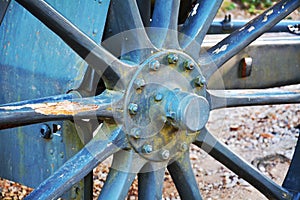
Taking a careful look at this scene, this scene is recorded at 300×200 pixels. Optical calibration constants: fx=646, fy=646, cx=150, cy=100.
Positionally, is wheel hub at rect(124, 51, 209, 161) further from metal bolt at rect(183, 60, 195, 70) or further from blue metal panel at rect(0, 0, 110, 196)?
blue metal panel at rect(0, 0, 110, 196)

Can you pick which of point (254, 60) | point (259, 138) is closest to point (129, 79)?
point (254, 60)

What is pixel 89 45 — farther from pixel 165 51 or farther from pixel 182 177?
pixel 182 177

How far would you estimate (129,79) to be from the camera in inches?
74.1

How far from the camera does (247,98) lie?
2295 millimetres

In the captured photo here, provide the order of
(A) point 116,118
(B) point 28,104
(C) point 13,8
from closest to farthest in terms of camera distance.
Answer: (B) point 28,104, (A) point 116,118, (C) point 13,8

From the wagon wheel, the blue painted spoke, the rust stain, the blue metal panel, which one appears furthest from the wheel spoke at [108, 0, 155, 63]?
the blue painted spoke

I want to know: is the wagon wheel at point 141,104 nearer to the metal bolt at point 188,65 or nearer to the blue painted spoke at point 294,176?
the metal bolt at point 188,65

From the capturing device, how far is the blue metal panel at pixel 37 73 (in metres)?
2.10

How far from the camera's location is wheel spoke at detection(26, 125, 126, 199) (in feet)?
5.87

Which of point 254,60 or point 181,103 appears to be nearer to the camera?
point 181,103

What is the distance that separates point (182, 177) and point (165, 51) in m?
0.44

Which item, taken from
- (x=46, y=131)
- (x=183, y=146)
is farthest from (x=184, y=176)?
(x=46, y=131)

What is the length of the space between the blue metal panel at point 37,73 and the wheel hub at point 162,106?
235 mm

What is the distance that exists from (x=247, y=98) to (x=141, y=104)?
0.53m
